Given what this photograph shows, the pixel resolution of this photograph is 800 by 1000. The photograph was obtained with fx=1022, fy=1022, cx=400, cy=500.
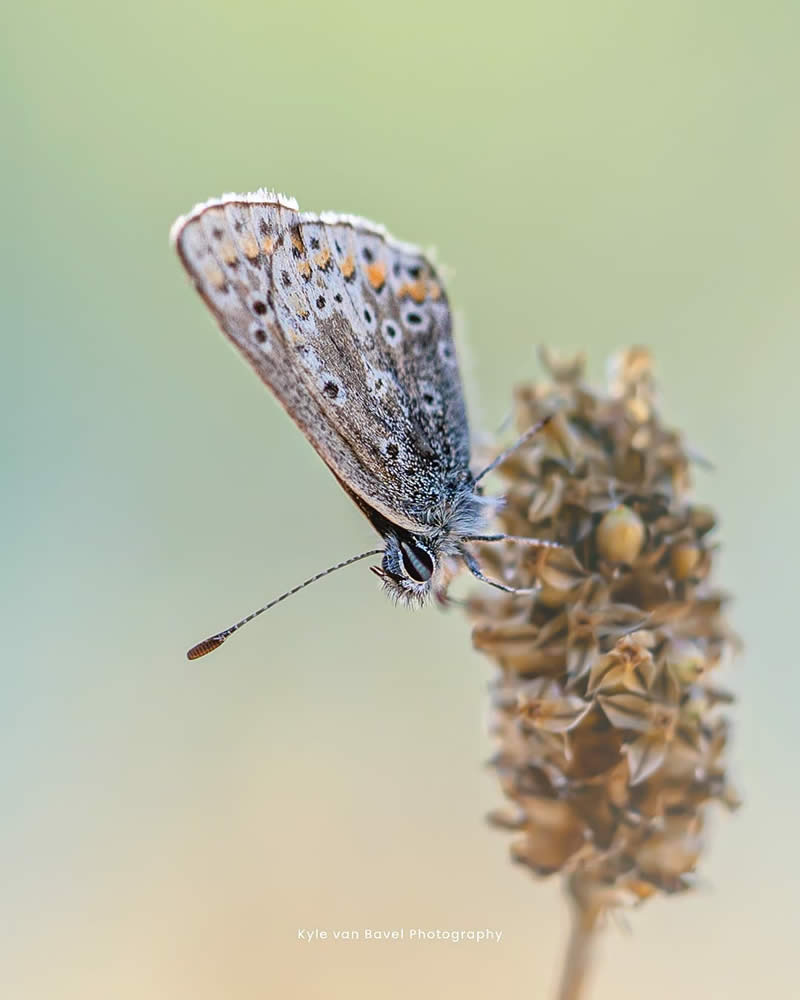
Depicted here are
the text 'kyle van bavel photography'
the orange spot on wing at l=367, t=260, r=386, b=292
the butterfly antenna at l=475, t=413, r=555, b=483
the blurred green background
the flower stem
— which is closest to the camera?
the flower stem

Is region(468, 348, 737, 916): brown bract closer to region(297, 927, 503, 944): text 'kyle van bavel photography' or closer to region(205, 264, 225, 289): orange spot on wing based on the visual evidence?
region(205, 264, 225, 289): orange spot on wing

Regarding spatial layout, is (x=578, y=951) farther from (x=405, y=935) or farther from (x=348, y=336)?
(x=405, y=935)

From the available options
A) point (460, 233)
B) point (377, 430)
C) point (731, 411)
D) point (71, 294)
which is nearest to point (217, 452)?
point (71, 294)

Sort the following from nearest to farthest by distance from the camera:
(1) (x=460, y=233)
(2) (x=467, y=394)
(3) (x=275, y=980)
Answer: (2) (x=467, y=394)
(3) (x=275, y=980)
(1) (x=460, y=233)

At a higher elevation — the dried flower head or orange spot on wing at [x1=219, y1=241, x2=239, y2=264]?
orange spot on wing at [x1=219, y1=241, x2=239, y2=264]

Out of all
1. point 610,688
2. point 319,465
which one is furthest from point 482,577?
point 319,465

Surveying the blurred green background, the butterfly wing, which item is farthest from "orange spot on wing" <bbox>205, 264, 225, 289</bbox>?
Answer: the blurred green background

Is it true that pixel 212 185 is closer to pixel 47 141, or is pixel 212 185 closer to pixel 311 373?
pixel 47 141

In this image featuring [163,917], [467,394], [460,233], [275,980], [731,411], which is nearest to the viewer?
[467,394]
